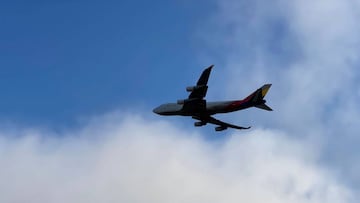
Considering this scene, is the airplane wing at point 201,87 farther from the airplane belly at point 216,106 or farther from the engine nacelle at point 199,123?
the engine nacelle at point 199,123

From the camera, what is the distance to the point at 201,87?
147 meters

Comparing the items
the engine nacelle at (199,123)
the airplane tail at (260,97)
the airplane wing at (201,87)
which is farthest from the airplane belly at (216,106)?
the engine nacelle at (199,123)

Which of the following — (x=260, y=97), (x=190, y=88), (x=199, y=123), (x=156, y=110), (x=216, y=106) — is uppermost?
(x=156, y=110)

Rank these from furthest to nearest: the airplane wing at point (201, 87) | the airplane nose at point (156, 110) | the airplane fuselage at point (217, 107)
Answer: the airplane nose at point (156, 110), the airplane fuselage at point (217, 107), the airplane wing at point (201, 87)

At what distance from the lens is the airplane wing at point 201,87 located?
473 ft

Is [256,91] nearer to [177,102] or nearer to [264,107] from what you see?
[264,107]

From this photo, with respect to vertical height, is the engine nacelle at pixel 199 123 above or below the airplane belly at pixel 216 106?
above

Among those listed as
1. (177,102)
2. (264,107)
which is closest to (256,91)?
(264,107)

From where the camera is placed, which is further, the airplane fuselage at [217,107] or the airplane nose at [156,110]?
the airplane nose at [156,110]

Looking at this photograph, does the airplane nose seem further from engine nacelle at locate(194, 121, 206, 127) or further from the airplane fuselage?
engine nacelle at locate(194, 121, 206, 127)

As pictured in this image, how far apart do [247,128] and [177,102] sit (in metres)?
16.0

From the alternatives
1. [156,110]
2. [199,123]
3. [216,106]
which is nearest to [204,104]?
[216,106]

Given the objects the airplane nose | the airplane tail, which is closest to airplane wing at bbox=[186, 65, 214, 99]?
the airplane tail

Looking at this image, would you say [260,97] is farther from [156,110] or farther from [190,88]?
[156,110]
